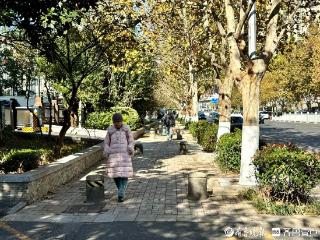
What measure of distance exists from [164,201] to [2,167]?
373 centimetres

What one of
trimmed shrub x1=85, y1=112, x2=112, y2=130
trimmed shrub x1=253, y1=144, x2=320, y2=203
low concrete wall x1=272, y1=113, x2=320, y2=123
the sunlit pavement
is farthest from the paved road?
low concrete wall x1=272, y1=113, x2=320, y2=123

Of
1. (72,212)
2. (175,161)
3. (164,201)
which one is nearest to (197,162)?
(175,161)

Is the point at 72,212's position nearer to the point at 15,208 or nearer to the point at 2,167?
the point at 15,208

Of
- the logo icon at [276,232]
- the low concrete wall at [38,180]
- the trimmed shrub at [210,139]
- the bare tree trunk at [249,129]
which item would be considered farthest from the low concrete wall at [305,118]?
the logo icon at [276,232]

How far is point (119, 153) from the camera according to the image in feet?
33.0

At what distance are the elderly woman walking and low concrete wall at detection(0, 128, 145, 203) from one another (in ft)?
5.01

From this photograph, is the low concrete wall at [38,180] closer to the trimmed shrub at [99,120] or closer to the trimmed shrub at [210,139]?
the trimmed shrub at [210,139]

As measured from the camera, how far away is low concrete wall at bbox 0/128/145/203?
9789 millimetres

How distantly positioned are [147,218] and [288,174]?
2.51 meters

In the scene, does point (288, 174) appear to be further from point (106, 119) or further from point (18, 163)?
point (106, 119)

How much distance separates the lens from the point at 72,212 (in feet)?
30.2

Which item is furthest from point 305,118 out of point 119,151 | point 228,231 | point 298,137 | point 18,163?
point 228,231

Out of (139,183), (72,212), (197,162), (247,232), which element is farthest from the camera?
(197,162)

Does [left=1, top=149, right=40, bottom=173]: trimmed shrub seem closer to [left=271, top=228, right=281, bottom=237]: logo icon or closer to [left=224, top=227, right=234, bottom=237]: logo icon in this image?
[left=224, top=227, right=234, bottom=237]: logo icon
